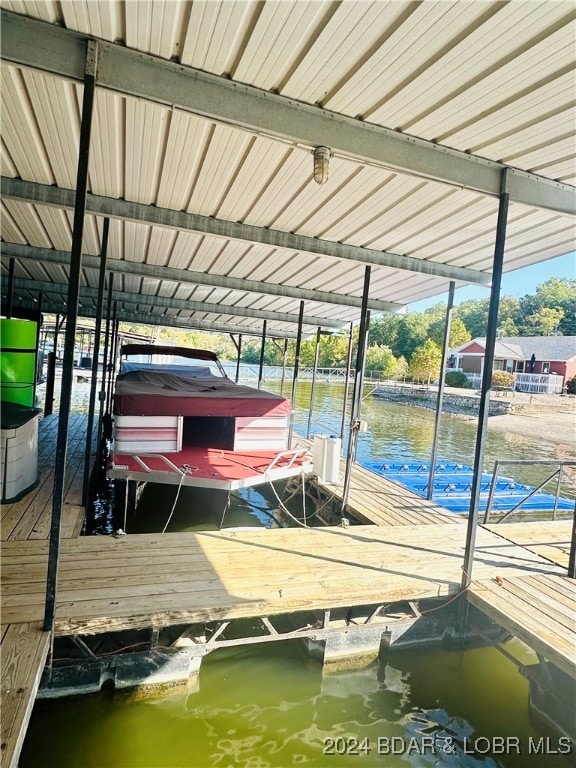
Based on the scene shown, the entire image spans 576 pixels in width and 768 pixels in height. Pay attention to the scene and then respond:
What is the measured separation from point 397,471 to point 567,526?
544 cm

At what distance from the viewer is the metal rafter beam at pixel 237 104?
2.59 meters

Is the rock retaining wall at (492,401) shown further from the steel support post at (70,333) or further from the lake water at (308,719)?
the steel support post at (70,333)

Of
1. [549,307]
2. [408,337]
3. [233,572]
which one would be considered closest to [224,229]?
[233,572]

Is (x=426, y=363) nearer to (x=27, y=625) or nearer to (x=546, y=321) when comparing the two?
(x=546, y=321)

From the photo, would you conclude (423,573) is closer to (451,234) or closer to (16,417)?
(451,234)

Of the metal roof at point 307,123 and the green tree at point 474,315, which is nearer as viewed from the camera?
the metal roof at point 307,123

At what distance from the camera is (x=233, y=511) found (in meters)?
9.11

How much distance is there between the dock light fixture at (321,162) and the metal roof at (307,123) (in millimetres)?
69

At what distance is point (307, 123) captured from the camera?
3109 mm

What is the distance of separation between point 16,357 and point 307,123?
524cm

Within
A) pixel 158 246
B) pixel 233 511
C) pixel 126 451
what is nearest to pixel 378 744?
pixel 126 451

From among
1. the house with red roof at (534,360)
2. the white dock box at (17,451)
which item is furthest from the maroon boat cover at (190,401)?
the house with red roof at (534,360)

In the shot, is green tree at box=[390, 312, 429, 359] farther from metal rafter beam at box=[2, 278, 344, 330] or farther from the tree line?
metal rafter beam at box=[2, 278, 344, 330]

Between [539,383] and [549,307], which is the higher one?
[549,307]
